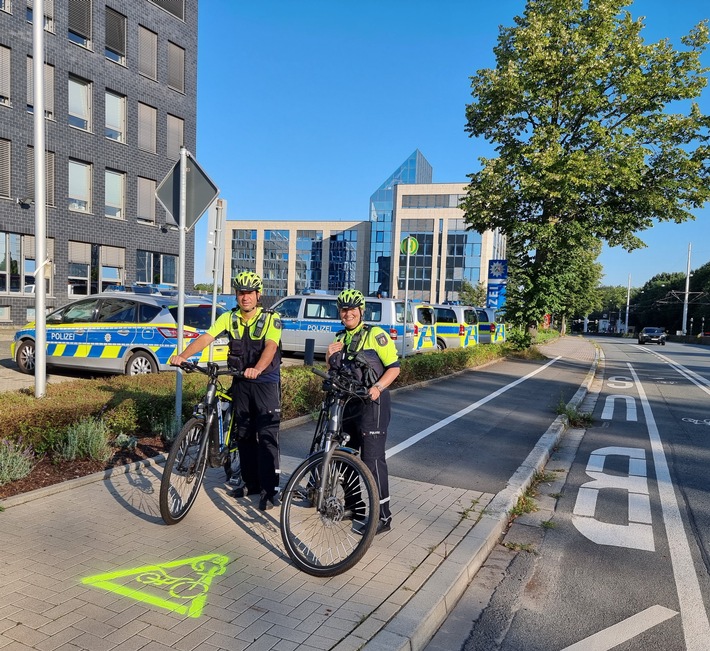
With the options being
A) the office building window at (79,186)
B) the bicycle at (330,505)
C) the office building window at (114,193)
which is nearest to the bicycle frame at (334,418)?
the bicycle at (330,505)

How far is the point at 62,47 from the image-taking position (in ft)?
72.6

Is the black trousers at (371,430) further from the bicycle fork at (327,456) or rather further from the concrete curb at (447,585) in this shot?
the concrete curb at (447,585)

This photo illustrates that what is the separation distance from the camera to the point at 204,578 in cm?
351

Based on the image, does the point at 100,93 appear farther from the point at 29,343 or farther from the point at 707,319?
the point at 707,319

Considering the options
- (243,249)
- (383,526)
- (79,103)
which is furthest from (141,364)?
(243,249)

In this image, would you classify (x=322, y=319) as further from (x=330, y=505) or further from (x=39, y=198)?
(x=330, y=505)

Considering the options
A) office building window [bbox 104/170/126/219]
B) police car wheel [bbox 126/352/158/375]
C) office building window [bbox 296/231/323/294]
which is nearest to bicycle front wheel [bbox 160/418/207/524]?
police car wheel [bbox 126/352/158/375]

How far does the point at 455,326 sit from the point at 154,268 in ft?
47.1

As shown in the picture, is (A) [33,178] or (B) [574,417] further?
(A) [33,178]

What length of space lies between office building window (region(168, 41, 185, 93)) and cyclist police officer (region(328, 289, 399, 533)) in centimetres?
2645

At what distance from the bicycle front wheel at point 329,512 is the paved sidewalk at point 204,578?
147 mm

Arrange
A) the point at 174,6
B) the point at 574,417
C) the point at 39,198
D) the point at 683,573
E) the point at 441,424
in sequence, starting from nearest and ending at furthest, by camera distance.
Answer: the point at 683,573
the point at 39,198
the point at 441,424
the point at 574,417
the point at 174,6

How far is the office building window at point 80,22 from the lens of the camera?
73.9ft

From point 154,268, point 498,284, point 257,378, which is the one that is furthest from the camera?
point 154,268
